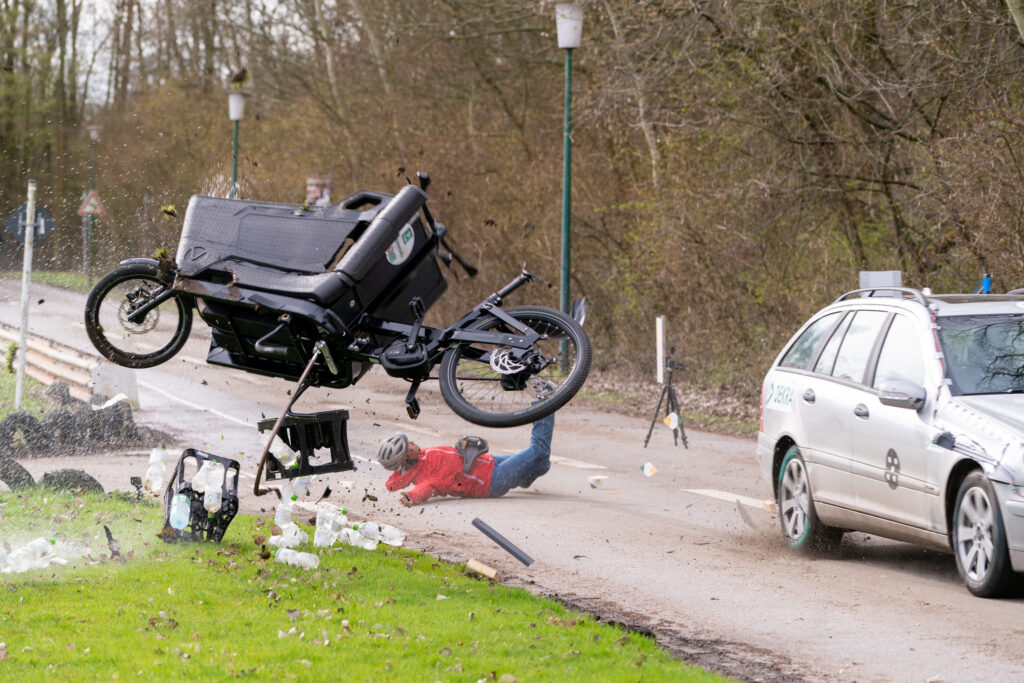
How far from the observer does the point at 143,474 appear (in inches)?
536

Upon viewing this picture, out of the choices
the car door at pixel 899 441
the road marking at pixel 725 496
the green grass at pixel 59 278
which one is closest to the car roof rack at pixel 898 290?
the car door at pixel 899 441

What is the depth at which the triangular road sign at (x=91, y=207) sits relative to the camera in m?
14.1

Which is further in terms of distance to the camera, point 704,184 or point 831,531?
point 704,184

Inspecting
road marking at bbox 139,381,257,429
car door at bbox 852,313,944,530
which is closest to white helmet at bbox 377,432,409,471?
car door at bbox 852,313,944,530

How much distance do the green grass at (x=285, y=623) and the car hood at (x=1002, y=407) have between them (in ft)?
8.06

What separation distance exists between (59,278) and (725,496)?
7.56 metres

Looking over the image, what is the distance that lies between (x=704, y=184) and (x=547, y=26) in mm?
7768

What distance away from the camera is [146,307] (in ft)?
29.4

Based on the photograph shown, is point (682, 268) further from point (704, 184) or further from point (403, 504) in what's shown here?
point (403, 504)

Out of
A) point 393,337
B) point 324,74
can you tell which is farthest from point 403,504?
point 324,74

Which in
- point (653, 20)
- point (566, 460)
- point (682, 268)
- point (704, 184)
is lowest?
point (566, 460)

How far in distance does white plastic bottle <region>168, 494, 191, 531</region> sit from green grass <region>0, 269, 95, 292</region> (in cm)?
168

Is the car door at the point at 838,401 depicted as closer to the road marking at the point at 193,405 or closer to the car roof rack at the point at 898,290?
the car roof rack at the point at 898,290

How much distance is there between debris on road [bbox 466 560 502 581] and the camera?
8.62m
